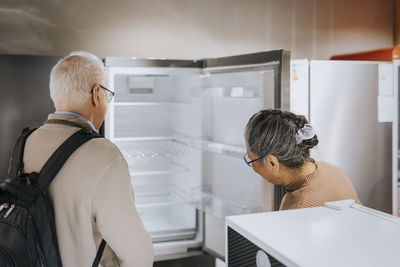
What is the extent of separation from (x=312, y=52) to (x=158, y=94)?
1.52 meters

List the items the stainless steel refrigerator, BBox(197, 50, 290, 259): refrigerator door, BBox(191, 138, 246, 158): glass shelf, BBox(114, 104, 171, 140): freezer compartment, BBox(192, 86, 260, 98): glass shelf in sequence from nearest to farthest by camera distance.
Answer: BBox(197, 50, 290, 259): refrigerator door < BBox(192, 86, 260, 98): glass shelf < BBox(191, 138, 246, 158): glass shelf < the stainless steel refrigerator < BBox(114, 104, 171, 140): freezer compartment

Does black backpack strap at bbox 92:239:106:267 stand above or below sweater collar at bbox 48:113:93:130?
below

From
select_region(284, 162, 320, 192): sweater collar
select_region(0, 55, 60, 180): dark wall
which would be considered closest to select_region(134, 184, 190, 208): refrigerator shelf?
select_region(0, 55, 60, 180): dark wall

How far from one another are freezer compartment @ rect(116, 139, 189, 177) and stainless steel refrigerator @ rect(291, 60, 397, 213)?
1.06m

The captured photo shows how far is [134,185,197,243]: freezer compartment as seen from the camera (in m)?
3.04

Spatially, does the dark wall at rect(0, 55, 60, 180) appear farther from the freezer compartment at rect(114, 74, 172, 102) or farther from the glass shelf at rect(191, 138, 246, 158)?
the glass shelf at rect(191, 138, 246, 158)

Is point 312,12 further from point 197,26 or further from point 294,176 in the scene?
point 294,176

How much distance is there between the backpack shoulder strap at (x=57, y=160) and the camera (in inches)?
55.0

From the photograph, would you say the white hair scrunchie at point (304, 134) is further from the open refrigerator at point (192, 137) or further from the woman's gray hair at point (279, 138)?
the open refrigerator at point (192, 137)

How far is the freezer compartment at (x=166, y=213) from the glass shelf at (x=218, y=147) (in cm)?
44

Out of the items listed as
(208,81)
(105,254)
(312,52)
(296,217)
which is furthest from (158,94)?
(296,217)

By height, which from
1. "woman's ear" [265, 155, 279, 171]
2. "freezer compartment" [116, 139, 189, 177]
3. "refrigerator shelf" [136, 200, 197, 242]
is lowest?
"refrigerator shelf" [136, 200, 197, 242]

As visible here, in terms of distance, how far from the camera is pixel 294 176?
164cm

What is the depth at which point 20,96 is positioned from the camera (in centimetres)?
246
